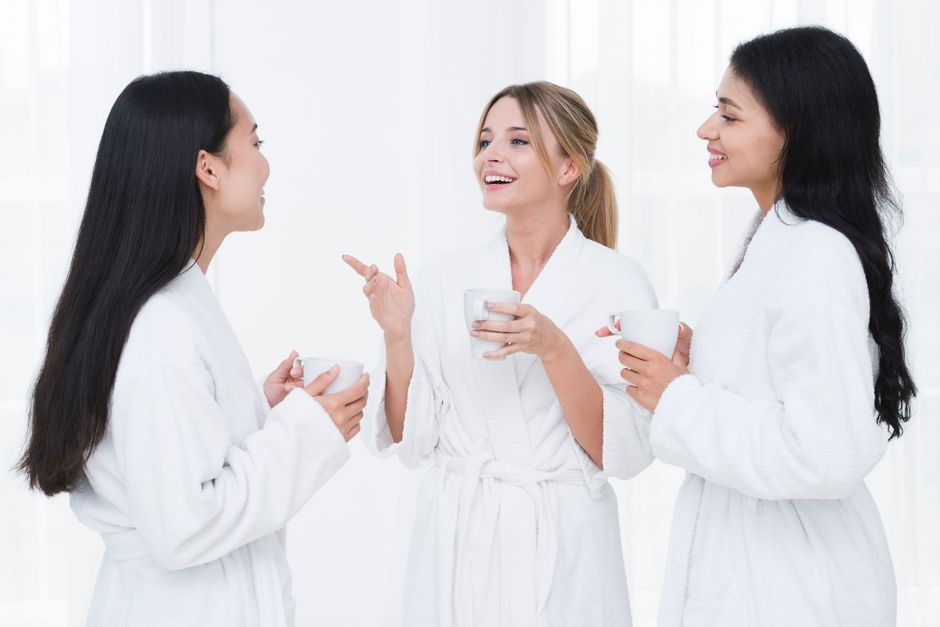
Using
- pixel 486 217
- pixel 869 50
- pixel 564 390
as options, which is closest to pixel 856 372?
pixel 564 390

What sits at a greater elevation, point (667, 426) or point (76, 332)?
point (76, 332)

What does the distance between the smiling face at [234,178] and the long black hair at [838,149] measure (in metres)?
0.88

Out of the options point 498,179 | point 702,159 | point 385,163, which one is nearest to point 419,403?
point 498,179

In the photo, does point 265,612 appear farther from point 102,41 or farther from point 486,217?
point 102,41

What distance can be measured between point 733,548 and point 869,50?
7.93ft

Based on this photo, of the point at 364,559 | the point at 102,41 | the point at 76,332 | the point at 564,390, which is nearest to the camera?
the point at 76,332

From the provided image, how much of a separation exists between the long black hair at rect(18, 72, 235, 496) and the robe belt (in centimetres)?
76

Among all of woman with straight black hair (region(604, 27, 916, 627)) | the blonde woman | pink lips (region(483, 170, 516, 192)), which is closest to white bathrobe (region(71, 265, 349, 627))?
the blonde woman

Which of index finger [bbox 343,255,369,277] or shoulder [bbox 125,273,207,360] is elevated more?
index finger [bbox 343,255,369,277]

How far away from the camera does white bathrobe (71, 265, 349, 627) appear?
1.38 m

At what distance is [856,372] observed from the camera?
1336 millimetres

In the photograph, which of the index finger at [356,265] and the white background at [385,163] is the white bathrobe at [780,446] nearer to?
the index finger at [356,265]

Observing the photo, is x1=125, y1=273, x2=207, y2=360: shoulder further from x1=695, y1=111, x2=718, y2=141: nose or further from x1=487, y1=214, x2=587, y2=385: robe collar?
x1=695, y1=111, x2=718, y2=141: nose

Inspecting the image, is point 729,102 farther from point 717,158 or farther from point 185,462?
point 185,462
